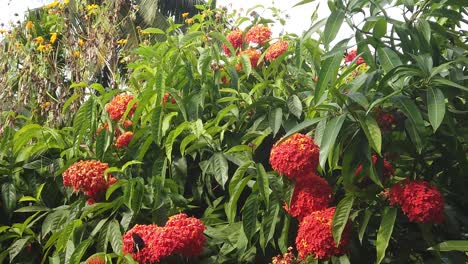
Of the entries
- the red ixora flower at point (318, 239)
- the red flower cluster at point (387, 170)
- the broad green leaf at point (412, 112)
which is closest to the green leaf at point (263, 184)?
the red ixora flower at point (318, 239)

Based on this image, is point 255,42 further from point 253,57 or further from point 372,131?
point 372,131

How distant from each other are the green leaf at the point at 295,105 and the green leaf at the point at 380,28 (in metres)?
0.48

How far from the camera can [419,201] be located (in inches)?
82.7

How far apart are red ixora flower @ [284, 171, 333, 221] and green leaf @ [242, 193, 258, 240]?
0.11m

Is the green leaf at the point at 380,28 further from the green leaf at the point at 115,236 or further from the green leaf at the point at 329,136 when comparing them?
the green leaf at the point at 115,236

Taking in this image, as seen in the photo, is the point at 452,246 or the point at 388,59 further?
the point at 388,59

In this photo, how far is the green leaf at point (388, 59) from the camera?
2174 mm

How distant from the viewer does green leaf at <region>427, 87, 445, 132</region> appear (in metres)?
1.98

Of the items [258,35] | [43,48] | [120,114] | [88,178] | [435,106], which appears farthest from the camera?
[43,48]

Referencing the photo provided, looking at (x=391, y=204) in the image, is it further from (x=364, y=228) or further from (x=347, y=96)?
(x=347, y=96)

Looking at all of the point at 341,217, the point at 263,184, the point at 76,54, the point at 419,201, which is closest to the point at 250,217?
the point at 263,184

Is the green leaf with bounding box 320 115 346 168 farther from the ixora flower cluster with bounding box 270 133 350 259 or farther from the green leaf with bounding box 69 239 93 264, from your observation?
the green leaf with bounding box 69 239 93 264

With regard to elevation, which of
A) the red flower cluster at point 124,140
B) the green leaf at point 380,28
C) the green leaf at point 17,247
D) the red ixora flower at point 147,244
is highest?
the green leaf at point 380,28

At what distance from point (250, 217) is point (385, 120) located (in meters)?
0.57
